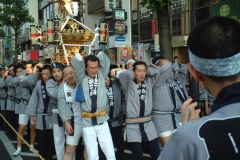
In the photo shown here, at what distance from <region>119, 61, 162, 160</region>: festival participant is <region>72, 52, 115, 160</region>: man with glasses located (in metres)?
0.35

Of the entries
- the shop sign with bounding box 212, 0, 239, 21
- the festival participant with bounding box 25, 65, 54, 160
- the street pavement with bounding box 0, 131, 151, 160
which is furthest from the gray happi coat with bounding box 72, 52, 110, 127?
the shop sign with bounding box 212, 0, 239, 21

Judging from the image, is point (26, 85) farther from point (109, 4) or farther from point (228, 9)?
point (109, 4)

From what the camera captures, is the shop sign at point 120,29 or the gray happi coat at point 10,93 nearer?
the gray happi coat at point 10,93

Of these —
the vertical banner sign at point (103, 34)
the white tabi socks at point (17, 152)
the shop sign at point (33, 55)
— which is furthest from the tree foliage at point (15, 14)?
the white tabi socks at point (17, 152)

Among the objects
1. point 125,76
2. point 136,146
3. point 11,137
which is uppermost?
point 125,76

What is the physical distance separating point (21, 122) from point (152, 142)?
10.3 ft

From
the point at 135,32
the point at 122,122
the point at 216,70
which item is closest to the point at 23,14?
the point at 135,32

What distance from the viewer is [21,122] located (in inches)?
260

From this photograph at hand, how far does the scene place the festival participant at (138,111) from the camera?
4.55m

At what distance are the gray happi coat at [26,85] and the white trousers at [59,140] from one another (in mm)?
1624

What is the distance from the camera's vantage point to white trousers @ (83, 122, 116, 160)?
429cm

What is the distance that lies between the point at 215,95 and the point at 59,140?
13.8 ft

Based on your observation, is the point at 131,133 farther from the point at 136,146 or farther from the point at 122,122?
the point at 122,122

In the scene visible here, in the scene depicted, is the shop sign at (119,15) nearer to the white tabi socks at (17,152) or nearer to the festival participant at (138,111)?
the white tabi socks at (17,152)
